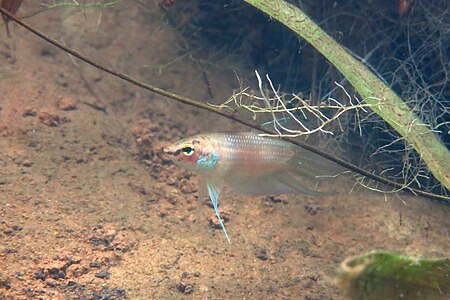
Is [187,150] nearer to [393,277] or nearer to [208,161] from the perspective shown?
[208,161]

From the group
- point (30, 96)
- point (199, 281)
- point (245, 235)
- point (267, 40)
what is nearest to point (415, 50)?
point (267, 40)

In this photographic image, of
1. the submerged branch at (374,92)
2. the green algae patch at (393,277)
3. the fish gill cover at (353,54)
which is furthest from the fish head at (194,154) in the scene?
the green algae patch at (393,277)

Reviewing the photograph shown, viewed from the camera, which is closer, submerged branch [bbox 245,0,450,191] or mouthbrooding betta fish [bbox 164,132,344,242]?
submerged branch [bbox 245,0,450,191]

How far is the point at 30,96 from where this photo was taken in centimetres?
395

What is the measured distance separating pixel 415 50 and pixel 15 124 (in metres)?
4.63

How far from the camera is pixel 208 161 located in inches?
128

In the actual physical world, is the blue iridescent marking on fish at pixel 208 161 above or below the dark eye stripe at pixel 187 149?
below

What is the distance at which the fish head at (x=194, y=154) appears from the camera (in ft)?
10.5

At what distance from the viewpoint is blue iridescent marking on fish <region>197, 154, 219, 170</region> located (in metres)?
3.23

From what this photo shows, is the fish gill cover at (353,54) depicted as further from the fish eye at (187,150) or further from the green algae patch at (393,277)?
the green algae patch at (393,277)

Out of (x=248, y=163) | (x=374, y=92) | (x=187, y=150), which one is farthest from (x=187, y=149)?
(x=374, y=92)

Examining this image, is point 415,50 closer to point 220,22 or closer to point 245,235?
point 220,22

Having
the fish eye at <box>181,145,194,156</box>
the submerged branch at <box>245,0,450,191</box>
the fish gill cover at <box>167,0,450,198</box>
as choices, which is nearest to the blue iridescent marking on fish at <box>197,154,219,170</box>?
the fish eye at <box>181,145,194,156</box>

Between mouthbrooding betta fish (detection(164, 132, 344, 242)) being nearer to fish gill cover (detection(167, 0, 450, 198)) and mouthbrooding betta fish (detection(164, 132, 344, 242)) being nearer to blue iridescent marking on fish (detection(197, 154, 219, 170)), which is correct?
blue iridescent marking on fish (detection(197, 154, 219, 170))
